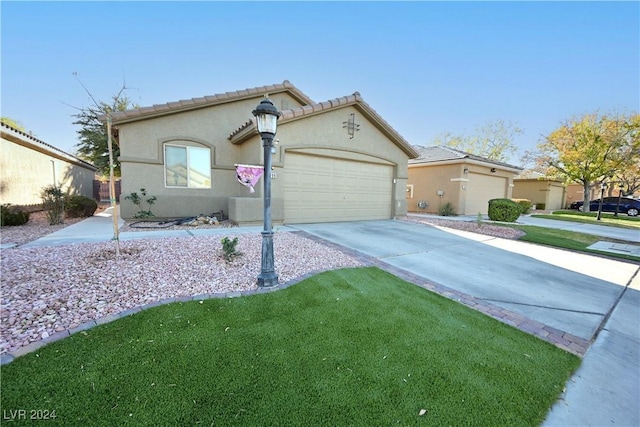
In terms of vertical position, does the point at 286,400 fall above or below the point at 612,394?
above

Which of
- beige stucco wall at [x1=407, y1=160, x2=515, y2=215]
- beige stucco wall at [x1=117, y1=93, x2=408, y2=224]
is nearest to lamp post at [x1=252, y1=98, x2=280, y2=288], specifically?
beige stucco wall at [x1=117, y1=93, x2=408, y2=224]

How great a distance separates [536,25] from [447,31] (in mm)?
2821

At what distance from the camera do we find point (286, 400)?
1840 millimetres

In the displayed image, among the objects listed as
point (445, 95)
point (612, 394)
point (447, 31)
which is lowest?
point (612, 394)

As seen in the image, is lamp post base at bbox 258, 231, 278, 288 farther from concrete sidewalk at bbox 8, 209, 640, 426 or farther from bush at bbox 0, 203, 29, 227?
bush at bbox 0, 203, 29, 227

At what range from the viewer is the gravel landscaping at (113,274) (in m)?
2.75

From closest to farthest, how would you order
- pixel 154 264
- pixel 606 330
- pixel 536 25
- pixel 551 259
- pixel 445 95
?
pixel 606 330 → pixel 154 264 → pixel 551 259 → pixel 536 25 → pixel 445 95

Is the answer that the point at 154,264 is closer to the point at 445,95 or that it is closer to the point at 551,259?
the point at 551,259

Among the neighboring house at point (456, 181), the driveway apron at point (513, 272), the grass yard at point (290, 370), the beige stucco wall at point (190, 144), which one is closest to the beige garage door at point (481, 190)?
the neighboring house at point (456, 181)

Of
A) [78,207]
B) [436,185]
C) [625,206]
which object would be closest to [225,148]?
[78,207]

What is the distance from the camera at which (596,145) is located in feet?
59.6

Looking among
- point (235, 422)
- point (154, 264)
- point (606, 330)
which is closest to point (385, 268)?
point (606, 330)

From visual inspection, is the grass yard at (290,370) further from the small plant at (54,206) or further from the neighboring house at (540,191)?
the neighboring house at (540,191)

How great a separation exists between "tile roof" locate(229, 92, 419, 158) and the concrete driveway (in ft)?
13.4
